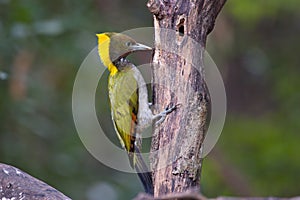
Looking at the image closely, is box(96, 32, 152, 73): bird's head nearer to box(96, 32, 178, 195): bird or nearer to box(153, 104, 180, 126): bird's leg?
box(96, 32, 178, 195): bird

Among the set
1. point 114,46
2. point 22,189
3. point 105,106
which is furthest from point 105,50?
point 105,106

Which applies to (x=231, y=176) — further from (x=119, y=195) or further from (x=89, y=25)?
(x=89, y=25)

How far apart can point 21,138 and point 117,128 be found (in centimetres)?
188

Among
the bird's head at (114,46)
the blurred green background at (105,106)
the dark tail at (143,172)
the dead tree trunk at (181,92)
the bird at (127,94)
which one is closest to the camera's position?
the dead tree trunk at (181,92)

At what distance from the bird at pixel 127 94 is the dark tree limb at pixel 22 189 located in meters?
0.38

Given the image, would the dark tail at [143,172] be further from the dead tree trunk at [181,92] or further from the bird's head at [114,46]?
the bird's head at [114,46]

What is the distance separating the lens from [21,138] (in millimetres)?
4637

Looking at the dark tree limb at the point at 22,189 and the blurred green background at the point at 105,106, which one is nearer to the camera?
the dark tree limb at the point at 22,189

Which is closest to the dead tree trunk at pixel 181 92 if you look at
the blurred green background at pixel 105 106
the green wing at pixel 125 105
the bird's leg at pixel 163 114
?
the bird's leg at pixel 163 114

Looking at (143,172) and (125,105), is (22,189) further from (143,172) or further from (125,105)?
(125,105)

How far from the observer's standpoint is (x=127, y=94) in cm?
290

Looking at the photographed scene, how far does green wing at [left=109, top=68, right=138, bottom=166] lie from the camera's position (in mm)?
2821

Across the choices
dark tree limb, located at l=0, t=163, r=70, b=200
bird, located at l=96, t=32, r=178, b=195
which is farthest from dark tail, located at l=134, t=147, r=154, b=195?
dark tree limb, located at l=0, t=163, r=70, b=200

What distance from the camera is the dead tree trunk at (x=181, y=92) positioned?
2408 mm
